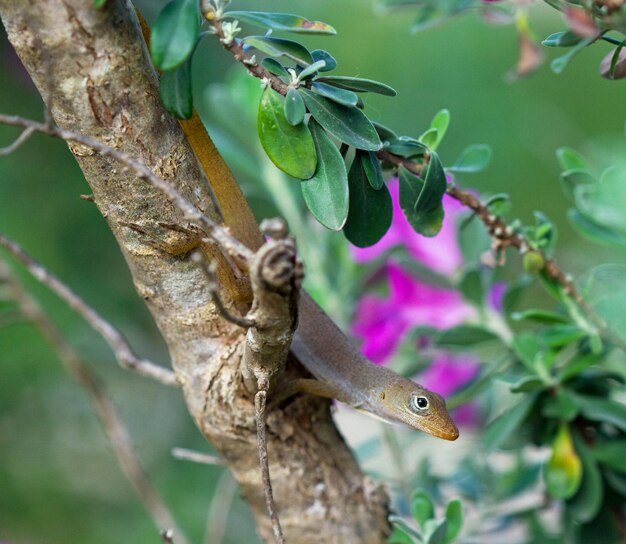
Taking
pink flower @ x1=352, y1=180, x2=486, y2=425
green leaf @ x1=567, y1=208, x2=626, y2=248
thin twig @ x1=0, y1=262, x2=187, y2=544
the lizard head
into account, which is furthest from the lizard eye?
thin twig @ x1=0, y1=262, x2=187, y2=544

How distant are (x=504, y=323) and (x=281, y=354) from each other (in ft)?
1.96

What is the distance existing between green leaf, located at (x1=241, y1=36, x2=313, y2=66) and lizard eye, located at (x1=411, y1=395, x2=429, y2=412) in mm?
508

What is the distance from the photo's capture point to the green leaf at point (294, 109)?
714mm

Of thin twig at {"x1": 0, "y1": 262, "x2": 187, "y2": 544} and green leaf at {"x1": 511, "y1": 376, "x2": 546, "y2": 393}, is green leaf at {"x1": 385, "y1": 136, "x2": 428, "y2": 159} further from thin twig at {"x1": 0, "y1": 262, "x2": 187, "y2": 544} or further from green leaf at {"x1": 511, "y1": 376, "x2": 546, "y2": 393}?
thin twig at {"x1": 0, "y1": 262, "x2": 187, "y2": 544}

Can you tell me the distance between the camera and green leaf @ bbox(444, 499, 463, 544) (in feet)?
3.17

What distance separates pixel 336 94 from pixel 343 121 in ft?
0.10

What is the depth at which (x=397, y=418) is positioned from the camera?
1.05 meters

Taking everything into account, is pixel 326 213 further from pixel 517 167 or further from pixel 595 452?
pixel 517 167

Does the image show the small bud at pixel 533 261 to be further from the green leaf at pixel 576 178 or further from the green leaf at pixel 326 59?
the green leaf at pixel 326 59

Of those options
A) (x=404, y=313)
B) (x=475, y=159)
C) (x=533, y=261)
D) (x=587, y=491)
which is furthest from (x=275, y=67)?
(x=587, y=491)

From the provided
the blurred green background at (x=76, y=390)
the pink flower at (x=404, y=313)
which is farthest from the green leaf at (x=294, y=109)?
the blurred green background at (x=76, y=390)

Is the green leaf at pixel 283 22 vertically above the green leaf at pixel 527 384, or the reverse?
the green leaf at pixel 283 22

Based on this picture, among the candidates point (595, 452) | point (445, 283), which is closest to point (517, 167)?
point (445, 283)

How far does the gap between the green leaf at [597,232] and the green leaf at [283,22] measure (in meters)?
0.54
